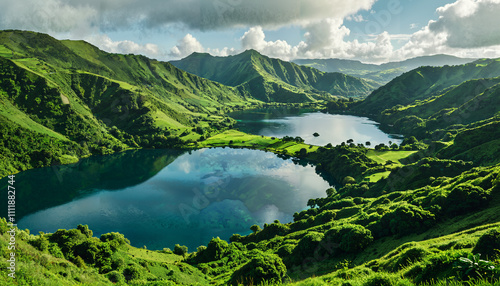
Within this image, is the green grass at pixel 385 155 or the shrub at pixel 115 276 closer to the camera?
the shrub at pixel 115 276

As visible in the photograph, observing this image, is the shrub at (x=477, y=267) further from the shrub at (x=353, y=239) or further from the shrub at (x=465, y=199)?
the shrub at (x=465, y=199)

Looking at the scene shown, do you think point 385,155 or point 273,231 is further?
point 385,155

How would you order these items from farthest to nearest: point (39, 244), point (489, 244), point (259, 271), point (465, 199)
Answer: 1. point (465, 199)
2. point (39, 244)
3. point (259, 271)
4. point (489, 244)

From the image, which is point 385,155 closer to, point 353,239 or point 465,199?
point 465,199

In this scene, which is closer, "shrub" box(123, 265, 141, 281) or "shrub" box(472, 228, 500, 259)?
"shrub" box(472, 228, 500, 259)

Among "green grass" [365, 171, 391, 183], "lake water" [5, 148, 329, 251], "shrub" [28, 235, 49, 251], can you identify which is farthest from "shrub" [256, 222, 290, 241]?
"green grass" [365, 171, 391, 183]

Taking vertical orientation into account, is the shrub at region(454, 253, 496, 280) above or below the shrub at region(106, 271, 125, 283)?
above

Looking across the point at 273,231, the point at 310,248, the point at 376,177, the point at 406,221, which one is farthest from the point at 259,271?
the point at 376,177

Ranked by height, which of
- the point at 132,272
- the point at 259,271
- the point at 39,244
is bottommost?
the point at 132,272

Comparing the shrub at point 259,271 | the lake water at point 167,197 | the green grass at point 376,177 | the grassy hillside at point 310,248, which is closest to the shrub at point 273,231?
the grassy hillside at point 310,248

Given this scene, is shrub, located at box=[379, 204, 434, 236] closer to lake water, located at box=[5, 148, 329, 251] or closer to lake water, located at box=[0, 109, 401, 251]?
lake water, located at box=[0, 109, 401, 251]
